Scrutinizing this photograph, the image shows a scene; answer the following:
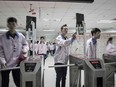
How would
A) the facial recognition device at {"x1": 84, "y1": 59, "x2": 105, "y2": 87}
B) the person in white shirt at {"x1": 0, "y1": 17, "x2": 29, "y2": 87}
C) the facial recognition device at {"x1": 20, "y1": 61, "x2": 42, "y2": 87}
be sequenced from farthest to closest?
the person in white shirt at {"x1": 0, "y1": 17, "x2": 29, "y2": 87} → the facial recognition device at {"x1": 84, "y1": 59, "x2": 105, "y2": 87} → the facial recognition device at {"x1": 20, "y1": 61, "x2": 42, "y2": 87}

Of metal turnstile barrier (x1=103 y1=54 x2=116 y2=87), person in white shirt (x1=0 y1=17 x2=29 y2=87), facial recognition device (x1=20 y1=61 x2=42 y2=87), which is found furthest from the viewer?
metal turnstile barrier (x1=103 y1=54 x2=116 y2=87)

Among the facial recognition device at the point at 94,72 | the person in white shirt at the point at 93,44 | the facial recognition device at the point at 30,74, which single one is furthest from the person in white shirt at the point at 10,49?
the person in white shirt at the point at 93,44

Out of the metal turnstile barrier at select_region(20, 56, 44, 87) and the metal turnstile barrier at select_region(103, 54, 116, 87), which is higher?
the metal turnstile barrier at select_region(20, 56, 44, 87)

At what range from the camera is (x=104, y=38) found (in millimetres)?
15781

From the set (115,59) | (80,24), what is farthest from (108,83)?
(80,24)

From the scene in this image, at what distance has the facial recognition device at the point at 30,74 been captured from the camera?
7.18 ft

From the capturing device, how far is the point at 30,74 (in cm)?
219

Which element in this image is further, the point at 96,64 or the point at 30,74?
the point at 96,64

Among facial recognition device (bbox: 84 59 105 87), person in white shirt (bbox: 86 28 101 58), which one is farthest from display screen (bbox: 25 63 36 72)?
person in white shirt (bbox: 86 28 101 58)

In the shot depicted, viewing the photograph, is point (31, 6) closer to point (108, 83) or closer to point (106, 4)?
point (106, 4)

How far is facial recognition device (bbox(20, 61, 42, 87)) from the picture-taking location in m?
2.19

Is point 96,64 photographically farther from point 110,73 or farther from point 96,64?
point 110,73

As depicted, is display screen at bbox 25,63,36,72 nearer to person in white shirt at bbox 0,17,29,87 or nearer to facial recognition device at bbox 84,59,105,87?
person in white shirt at bbox 0,17,29,87

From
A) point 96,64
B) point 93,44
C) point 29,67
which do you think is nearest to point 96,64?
point 96,64
